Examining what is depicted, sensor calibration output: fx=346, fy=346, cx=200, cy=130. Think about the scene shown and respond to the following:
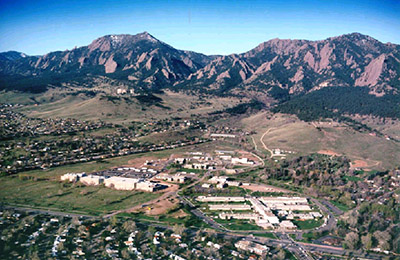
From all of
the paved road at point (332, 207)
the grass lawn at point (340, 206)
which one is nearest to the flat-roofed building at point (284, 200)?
the paved road at point (332, 207)

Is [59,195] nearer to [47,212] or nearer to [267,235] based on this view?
[47,212]

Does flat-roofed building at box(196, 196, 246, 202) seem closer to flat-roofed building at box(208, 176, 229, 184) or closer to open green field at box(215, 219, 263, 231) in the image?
open green field at box(215, 219, 263, 231)

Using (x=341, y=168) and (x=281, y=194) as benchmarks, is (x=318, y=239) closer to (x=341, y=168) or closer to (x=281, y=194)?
(x=281, y=194)

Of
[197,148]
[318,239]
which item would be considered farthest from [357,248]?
[197,148]

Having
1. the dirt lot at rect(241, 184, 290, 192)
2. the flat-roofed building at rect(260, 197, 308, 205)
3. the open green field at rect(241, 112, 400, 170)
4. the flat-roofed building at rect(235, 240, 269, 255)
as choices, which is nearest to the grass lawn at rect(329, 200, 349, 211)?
the flat-roofed building at rect(260, 197, 308, 205)

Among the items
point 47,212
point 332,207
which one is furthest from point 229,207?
point 47,212
